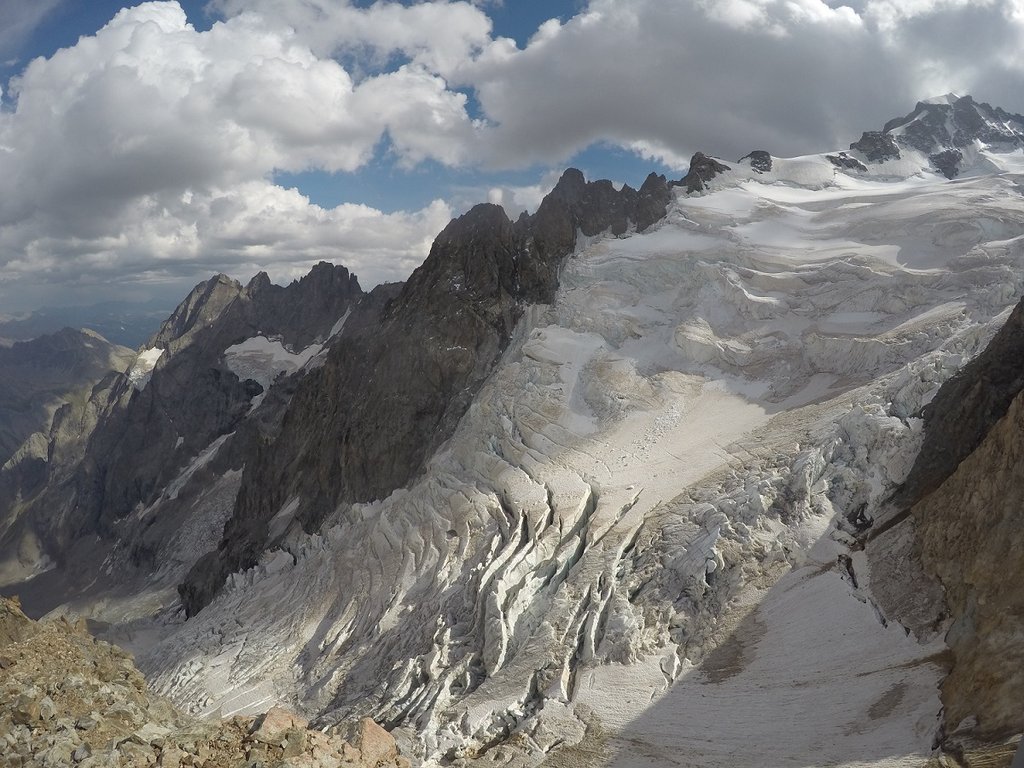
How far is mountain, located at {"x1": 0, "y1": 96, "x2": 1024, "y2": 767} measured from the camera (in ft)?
74.8

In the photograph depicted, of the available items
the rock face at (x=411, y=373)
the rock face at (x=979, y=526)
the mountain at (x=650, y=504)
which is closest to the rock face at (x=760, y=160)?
the mountain at (x=650, y=504)

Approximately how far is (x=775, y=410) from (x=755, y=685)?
994 inches

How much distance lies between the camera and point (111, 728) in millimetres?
13820

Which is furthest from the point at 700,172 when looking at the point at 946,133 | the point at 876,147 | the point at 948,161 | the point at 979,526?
the point at 979,526

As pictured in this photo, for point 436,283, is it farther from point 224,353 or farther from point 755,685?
point 224,353

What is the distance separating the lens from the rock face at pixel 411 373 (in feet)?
184

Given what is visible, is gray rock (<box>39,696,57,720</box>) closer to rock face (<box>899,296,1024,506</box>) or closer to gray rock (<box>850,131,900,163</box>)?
rock face (<box>899,296,1024,506</box>)

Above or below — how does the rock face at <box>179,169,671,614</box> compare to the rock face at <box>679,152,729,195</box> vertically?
below

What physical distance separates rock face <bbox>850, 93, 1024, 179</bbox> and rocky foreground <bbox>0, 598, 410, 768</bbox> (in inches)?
4643

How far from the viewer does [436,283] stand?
218 feet

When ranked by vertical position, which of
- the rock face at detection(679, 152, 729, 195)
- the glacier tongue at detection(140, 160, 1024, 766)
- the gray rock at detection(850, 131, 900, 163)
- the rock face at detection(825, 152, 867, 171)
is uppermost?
the gray rock at detection(850, 131, 900, 163)

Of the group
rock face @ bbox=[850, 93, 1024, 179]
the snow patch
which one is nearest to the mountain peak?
rock face @ bbox=[850, 93, 1024, 179]

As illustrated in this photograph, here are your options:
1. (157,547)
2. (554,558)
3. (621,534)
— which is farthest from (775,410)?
(157,547)

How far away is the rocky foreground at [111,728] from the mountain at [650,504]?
930cm
